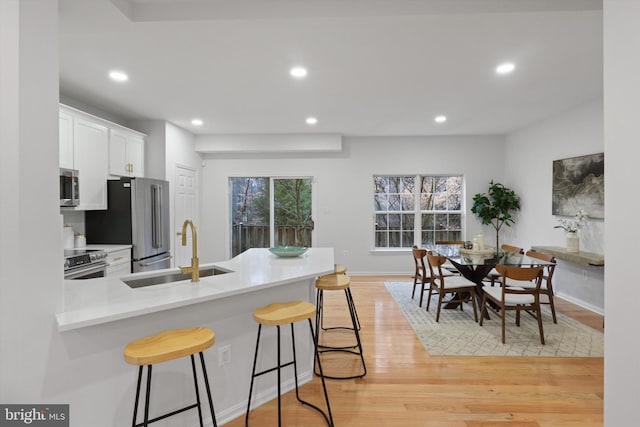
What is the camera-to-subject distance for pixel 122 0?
215 cm

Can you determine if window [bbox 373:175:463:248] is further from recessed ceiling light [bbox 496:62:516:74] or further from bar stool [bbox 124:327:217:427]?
bar stool [bbox 124:327:217:427]

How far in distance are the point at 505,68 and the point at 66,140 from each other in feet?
14.8

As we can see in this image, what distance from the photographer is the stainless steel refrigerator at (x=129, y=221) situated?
387 cm

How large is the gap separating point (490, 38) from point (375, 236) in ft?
14.0

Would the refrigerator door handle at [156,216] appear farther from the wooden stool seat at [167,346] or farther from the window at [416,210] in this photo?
the window at [416,210]

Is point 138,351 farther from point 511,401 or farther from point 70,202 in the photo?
point 70,202

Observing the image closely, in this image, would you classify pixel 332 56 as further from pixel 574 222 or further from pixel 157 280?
pixel 574 222

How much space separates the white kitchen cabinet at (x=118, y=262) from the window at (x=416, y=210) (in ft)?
14.0

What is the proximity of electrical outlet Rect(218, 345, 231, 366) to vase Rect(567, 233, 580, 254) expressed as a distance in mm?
4377

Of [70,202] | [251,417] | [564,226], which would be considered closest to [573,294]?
[564,226]

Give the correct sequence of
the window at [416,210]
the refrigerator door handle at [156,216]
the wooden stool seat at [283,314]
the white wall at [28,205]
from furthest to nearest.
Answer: the window at [416,210] < the refrigerator door handle at [156,216] < the wooden stool seat at [283,314] < the white wall at [28,205]

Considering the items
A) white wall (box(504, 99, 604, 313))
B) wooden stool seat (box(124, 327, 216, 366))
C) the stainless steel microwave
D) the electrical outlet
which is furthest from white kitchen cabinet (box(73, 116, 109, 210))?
white wall (box(504, 99, 604, 313))

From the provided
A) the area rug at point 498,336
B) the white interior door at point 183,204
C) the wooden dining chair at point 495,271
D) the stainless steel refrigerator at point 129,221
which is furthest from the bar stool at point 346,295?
the white interior door at point 183,204

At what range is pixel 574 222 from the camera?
A: 14.1 ft
